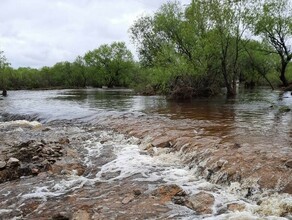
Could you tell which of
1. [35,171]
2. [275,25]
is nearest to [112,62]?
[275,25]

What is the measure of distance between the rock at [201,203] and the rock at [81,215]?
223cm

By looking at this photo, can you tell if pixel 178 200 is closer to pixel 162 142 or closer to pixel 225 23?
pixel 162 142

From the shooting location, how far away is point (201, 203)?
22.7 ft

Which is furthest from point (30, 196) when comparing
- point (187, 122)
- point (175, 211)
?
point (187, 122)

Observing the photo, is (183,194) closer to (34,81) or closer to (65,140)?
(65,140)

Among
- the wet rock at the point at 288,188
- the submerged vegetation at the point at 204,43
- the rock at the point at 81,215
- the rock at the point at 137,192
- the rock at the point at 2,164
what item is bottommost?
the rock at the point at 81,215

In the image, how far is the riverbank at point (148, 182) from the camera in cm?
668

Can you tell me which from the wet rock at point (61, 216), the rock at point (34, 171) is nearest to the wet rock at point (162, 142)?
the rock at point (34, 171)

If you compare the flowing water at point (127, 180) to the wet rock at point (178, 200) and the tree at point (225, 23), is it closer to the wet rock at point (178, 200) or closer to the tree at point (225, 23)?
the wet rock at point (178, 200)

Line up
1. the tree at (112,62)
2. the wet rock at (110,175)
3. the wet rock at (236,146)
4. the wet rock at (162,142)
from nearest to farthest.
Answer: the wet rock at (110,175) → the wet rock at (236,146) → the wet rock at (162,142) → the tree at (112,62)

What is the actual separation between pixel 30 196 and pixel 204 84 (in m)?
31.9

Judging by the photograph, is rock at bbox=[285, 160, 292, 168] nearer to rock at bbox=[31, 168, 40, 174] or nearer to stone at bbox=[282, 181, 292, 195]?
stone at bbox=[282, 181, 292, 195]

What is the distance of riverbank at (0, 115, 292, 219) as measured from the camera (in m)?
6.68

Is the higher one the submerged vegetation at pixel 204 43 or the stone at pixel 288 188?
the submerged vegetation at pixel 204 43
